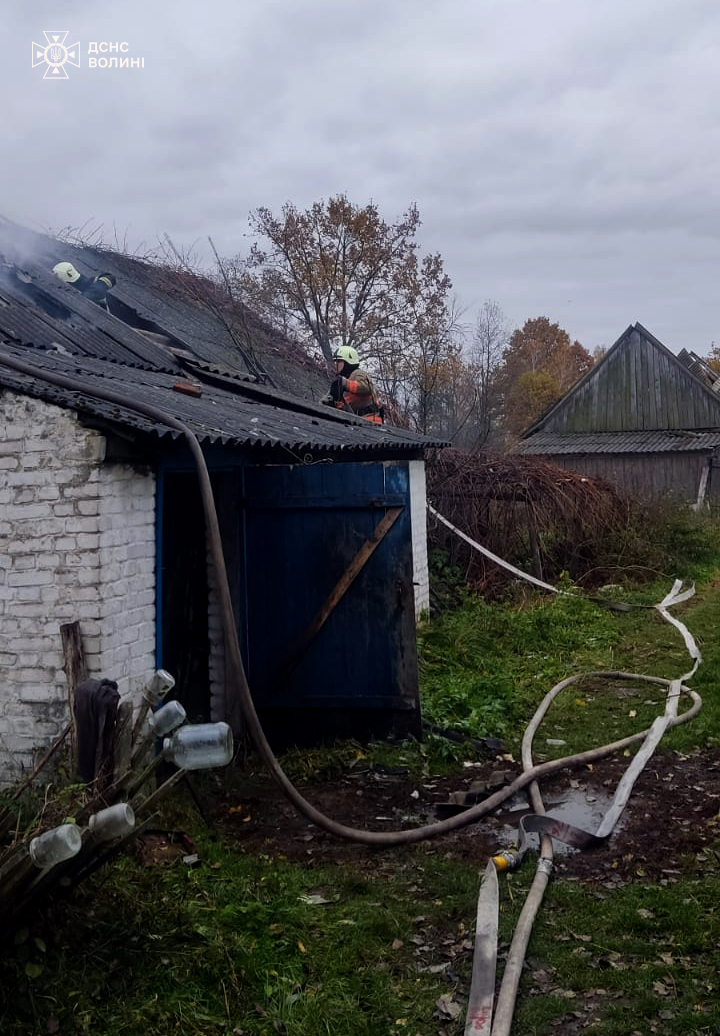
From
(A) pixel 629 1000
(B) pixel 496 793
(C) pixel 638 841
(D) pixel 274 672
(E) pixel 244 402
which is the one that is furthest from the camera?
(E) pixel 244 402

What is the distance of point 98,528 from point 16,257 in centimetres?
600

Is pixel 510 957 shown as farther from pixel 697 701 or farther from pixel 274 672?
pixel 697 701

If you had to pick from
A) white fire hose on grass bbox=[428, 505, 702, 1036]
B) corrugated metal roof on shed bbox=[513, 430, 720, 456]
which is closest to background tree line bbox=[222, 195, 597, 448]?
corrugated metal roof on shed bbox=[513, 430, 720, 456]

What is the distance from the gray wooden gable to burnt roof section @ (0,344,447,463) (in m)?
15.6

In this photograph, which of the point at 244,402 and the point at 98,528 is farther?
the point at 244,402

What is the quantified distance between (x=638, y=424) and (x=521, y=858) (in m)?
21.5

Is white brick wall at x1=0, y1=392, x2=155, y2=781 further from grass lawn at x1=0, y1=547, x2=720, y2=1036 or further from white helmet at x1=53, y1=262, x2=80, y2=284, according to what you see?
white helmet at x1=53, y1=262, x2=80, y2=284

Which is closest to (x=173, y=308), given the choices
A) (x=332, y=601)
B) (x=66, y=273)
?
(x=66, y=273)

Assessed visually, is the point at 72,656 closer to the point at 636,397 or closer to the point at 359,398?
the point at 359,398

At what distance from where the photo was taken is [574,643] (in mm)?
9633

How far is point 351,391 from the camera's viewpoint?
11.4m

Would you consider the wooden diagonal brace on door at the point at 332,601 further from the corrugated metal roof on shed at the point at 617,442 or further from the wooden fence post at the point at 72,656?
the corrugated metal roof on shed at the point at 617,442

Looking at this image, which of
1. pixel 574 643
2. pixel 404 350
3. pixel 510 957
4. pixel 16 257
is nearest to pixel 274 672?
pixel 510 957

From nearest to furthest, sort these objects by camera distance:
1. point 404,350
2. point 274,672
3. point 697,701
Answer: point 274,672 → point 697,701 → point 404,350
